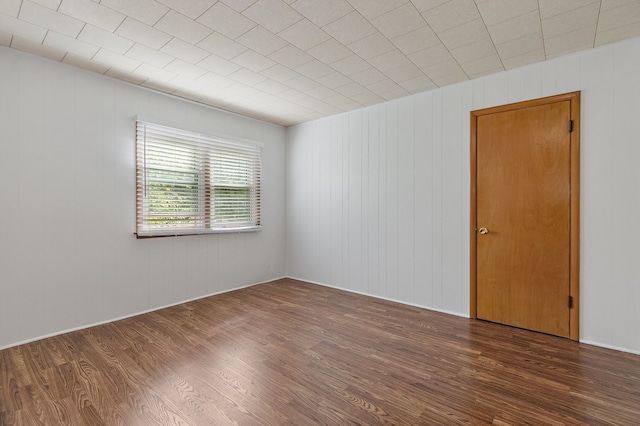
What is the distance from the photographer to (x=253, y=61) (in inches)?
114

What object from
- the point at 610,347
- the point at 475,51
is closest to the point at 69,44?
the point at 475,51

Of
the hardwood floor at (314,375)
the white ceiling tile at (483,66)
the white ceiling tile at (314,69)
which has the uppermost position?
the white ceiling tile at (483,66)

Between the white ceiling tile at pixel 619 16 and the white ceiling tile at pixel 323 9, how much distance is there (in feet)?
6.23

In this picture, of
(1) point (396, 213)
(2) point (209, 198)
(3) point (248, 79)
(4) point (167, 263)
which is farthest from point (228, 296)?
(3) point (248, 79)

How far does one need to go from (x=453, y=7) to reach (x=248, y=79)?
2116 millimetres

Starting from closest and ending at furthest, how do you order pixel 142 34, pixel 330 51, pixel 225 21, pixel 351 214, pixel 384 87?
pixel 225 21, pixel 142 34, pixel 330 51, pixel 384 87, pixel 351 214

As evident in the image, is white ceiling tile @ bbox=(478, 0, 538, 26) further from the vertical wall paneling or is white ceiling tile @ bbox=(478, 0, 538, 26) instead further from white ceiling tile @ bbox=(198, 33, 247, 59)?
white ceiling tile @ bbox=(198, 33, 247, 59)

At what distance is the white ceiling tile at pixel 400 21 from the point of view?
2152mm

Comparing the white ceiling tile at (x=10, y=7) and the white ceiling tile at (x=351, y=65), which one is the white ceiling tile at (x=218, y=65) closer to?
the white ceiling tile at (x=351, y=65)

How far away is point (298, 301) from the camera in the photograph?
3.98m

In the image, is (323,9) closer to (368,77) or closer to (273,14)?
(273,14)

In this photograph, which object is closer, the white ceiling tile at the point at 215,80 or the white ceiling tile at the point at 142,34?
the white ceiling tile at the point at 142,34

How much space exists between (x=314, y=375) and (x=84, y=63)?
361cm

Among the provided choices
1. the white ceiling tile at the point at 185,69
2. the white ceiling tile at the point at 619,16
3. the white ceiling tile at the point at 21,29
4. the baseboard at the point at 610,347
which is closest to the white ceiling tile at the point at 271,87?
the white ceiling tile at the point at 185,69
